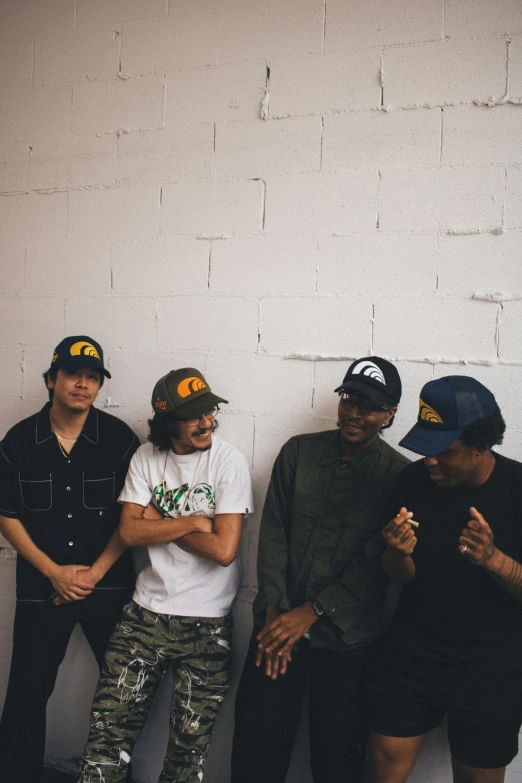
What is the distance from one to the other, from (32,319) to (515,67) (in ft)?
7.41

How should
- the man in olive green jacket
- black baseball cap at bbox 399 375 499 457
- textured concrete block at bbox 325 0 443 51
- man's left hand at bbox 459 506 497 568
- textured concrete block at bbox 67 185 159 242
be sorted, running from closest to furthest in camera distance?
man's left hand at bbox 459 506 497 568, black baseball cap at bbox 399 375 499 457, the man in olive green jacket, textured concrete block at bbox 325 0 443 51, textured concrete block at bbox 67 185 159 242

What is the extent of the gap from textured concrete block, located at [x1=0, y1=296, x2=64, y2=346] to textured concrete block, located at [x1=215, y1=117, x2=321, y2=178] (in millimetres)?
989

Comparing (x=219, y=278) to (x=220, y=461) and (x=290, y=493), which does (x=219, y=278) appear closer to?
(x=220, y=461)

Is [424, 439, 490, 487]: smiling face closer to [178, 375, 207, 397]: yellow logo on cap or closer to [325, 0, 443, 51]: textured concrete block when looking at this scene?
[178, 375, 207, 397]: yellow logo on cap

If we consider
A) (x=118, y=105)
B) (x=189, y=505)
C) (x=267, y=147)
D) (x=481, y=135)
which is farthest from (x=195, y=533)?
(x=118, y=105)

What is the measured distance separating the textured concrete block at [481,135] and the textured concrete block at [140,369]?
1.28m

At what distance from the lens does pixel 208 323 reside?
2.69 meters

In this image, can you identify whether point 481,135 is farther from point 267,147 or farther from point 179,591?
point 179,591

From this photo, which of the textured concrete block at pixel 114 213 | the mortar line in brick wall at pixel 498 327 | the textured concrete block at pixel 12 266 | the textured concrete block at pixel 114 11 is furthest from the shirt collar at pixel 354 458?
the textured concrete block at pixel 114 11

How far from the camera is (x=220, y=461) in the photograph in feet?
8.04

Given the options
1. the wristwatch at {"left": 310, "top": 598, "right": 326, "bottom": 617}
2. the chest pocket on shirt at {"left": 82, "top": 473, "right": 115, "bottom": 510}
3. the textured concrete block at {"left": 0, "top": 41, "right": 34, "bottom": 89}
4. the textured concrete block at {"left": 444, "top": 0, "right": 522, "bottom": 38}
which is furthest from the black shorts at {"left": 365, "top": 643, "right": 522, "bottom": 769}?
the textured concrete block at {"left": 0, "top": 41, "right": 34, "bottom": 89}

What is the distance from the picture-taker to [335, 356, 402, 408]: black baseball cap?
2158 mm

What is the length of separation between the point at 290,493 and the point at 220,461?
301 mm

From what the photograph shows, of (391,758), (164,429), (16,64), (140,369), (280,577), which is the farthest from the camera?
(16,64)
